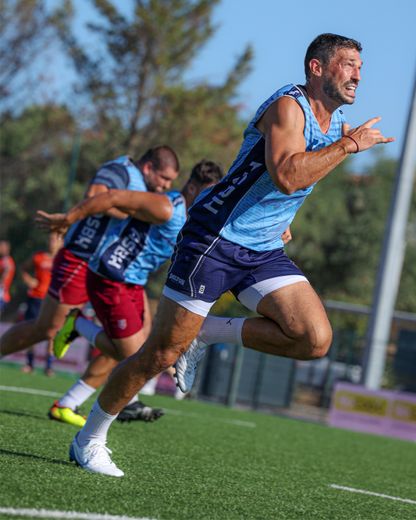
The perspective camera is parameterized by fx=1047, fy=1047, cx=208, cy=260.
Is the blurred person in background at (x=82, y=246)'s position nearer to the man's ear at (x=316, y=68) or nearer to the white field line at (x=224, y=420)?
the man's ear at (x=316, y=68)

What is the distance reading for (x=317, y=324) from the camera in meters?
5.11

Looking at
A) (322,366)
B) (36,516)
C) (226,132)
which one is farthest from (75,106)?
(36,516)

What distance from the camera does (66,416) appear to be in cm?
787

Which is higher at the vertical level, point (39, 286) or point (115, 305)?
point (39, 286)

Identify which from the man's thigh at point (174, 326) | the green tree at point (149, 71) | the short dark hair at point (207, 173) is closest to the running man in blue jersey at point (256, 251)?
the man's thigh at point (174, 326)

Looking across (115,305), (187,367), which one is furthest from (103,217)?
(187,367)

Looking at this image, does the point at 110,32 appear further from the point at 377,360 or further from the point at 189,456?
the point at 189,456

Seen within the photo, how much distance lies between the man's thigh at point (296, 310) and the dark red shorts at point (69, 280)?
132 inches

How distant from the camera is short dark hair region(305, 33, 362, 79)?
5121mm

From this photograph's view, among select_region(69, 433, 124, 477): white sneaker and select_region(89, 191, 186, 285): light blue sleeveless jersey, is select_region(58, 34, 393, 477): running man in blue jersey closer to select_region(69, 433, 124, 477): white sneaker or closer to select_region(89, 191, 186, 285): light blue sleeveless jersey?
select_region(69, 433, 124, 477): white sneaker

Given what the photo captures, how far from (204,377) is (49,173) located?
2240 centimetres

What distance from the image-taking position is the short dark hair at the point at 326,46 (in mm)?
5121

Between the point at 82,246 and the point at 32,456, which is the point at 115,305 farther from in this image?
the point at 32,456

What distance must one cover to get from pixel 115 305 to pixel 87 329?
431mm
